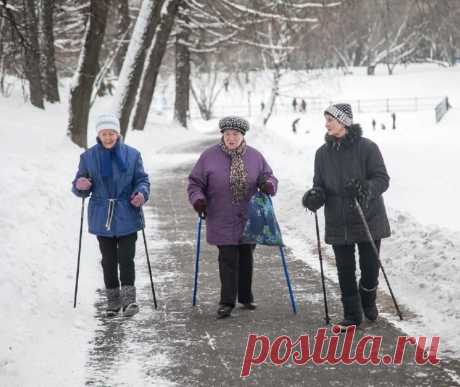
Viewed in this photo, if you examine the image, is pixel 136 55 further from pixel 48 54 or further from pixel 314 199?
pixel 314 199

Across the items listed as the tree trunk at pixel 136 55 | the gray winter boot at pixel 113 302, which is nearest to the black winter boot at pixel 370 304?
the gray winter boot at pixel 113 302

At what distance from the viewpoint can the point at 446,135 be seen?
40.2 metres

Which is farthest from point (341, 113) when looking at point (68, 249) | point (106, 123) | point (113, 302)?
point (68, 249)

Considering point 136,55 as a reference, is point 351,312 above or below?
below

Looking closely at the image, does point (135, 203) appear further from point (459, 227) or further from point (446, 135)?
point (446, 135)

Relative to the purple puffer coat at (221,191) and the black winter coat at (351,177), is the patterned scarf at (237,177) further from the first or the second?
the black winter coat at (351,177)

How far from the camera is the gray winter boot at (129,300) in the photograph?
7.10 meters

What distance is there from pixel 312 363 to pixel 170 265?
400 cm

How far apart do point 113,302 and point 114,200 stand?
90 cm

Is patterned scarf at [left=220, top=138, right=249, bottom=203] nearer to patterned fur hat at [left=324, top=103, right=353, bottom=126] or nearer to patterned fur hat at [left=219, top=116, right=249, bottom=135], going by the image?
patterned fur hat at [left=219, top=116, right=249, bottom=135]

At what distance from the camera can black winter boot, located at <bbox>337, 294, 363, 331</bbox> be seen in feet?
21.3

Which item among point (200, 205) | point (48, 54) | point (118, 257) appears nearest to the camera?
point (200, 205)

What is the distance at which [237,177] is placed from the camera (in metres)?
Result: 7.08

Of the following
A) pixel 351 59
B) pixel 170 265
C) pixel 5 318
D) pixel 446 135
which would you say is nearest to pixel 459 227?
pixel 170 265
